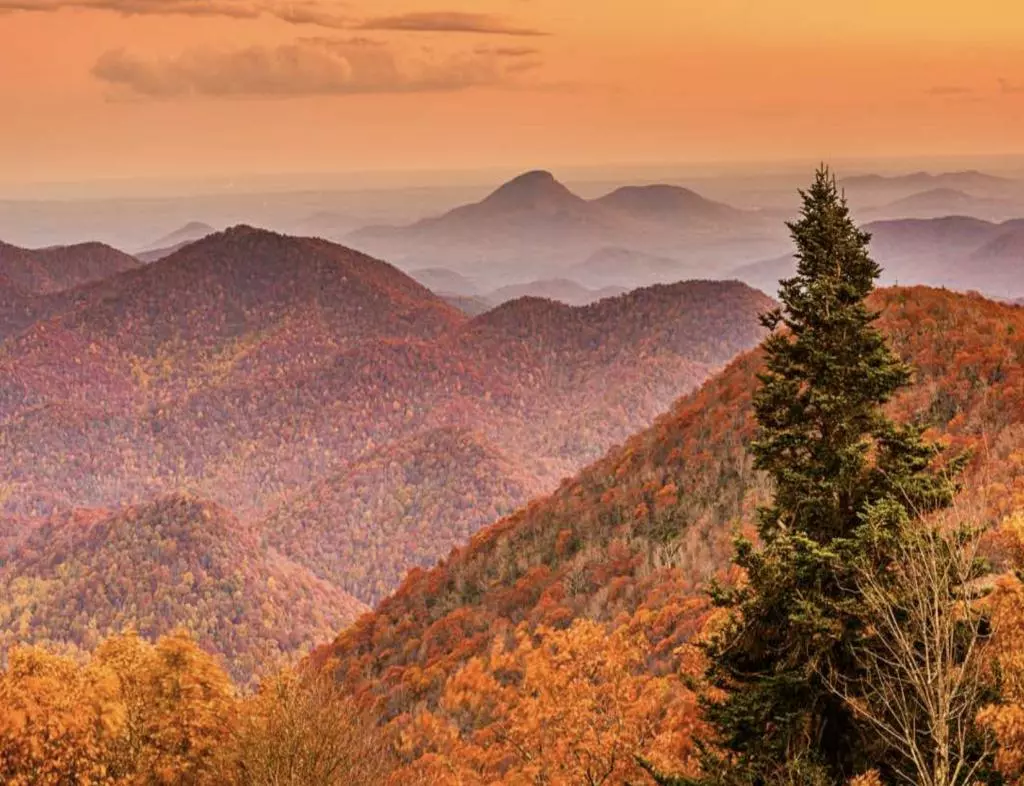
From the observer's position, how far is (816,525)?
1844cm

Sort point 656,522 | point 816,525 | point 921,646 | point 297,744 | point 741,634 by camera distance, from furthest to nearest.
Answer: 1. point 656,522
2. point 297,744
3. point 816,525
4. point 741,634
5. point 921,646

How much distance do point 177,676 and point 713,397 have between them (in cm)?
4289

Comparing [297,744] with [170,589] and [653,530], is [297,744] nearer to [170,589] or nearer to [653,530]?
[653,530]

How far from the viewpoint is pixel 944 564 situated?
16.6m

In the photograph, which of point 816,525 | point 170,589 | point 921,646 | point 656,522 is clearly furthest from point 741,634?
point 170,589

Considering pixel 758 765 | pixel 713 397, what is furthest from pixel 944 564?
pixel 713 397

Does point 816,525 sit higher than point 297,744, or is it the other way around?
point 816,525

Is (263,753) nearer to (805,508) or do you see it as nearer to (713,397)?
(805,508)

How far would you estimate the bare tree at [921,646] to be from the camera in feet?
50.3

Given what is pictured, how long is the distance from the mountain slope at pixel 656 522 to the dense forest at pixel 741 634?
0.22 m

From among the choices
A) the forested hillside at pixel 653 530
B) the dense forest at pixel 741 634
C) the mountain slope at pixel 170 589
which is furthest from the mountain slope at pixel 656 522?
Result: the mountain slope at pixel 170 589

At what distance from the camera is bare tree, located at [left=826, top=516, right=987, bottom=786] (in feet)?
50.3

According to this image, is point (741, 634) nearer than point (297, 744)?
Yes

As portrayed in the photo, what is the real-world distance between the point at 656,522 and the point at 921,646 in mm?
36325
